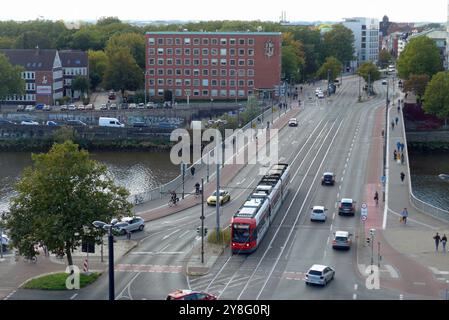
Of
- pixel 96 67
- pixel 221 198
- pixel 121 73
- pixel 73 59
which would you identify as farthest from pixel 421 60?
pixel 221 198

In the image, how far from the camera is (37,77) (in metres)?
76.8

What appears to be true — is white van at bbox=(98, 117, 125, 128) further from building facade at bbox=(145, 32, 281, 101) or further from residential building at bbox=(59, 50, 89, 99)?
residential building at bbox=(59, 50, 89, 99)

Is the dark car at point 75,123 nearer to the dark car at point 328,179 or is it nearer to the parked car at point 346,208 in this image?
the dark car at point 328,179

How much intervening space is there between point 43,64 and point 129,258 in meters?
52.9

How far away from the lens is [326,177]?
131 ft

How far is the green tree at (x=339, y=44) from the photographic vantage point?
113812 mm

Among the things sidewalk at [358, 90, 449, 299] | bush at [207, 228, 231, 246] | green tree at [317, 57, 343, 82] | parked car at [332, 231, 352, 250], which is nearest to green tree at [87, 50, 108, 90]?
green tree at [317, 57, 343, 82]

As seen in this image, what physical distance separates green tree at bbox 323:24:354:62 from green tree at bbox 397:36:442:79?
2793 centimetres

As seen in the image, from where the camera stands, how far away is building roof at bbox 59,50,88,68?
270 feet

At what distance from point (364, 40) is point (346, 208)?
10534 cm

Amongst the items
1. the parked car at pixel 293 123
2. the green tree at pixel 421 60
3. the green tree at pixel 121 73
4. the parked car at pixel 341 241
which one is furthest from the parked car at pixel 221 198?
the green tree at pixel 421 60

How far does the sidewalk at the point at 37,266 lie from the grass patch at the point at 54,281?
425 mm
